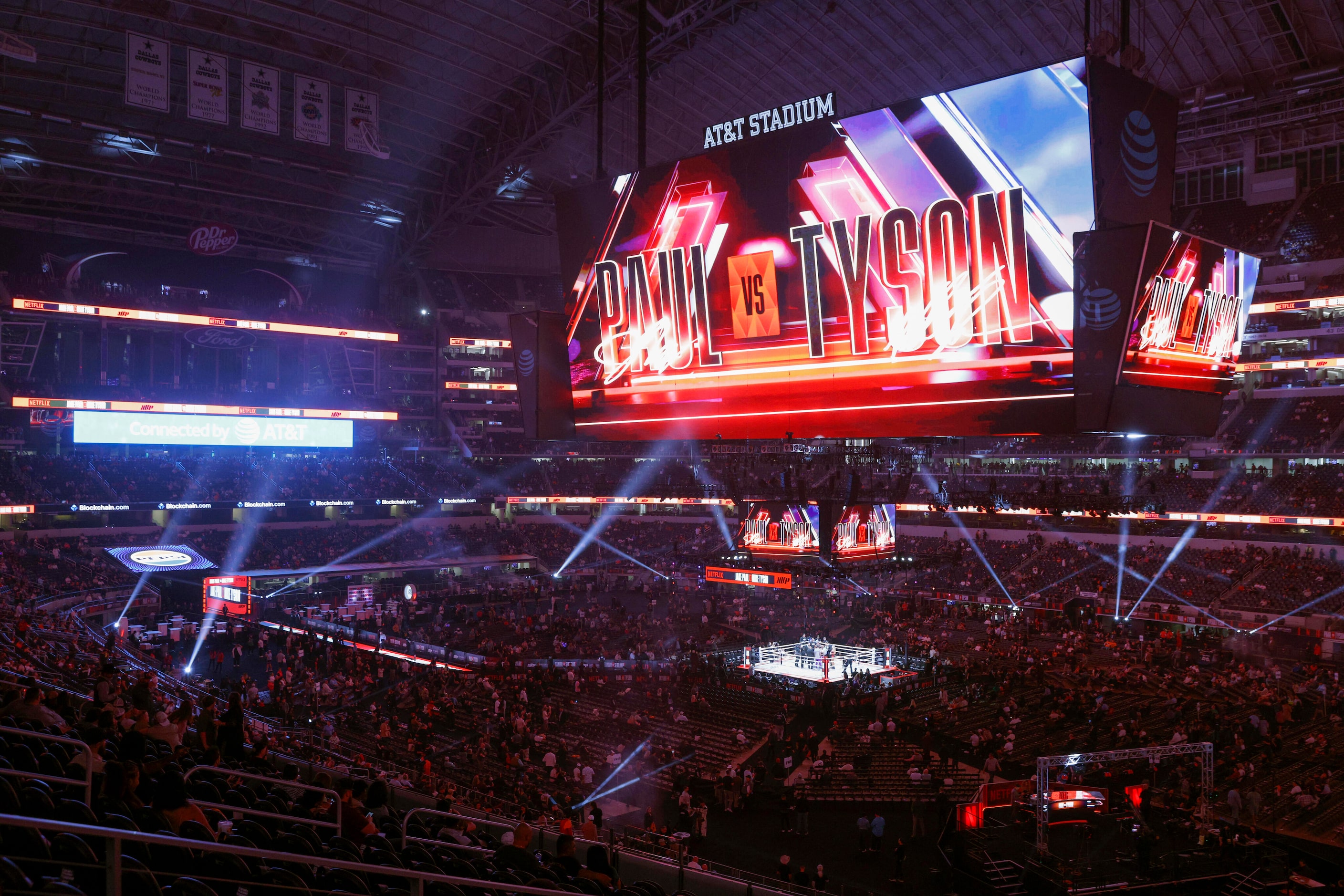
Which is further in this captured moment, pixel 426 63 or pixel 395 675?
pixel 426 63

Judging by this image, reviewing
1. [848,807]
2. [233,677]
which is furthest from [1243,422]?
[233,677]

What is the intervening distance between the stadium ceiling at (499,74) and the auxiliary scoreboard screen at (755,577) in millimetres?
14586

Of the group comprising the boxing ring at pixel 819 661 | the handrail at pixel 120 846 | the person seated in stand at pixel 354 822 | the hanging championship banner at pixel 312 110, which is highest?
the hanging championship banner at pixel 312 110

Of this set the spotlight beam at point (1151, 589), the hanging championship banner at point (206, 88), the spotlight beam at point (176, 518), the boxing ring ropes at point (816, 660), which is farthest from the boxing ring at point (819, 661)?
the spotlight beam at point (176, 518)

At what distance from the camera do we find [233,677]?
71.9 feet

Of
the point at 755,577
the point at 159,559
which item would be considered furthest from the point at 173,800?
the point at 159,559

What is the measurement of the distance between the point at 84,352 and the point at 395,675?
26.0 metres

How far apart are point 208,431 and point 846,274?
35.7 metres

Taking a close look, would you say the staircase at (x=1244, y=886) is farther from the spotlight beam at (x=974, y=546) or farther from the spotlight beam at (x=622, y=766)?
the spotlight beam at (x=974, y=546)

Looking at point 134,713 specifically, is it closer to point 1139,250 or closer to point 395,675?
point 1139,250

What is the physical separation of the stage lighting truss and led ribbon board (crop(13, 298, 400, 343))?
37.1 meters

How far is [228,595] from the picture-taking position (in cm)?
2844

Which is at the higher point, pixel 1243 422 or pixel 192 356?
pixel 192 356

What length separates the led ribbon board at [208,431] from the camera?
36.9 meters
